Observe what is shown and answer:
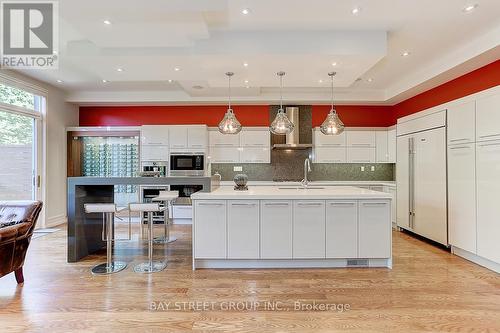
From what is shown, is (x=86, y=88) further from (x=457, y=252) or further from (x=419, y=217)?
(x=457, y=252)

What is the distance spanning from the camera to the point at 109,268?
3369 millimetres

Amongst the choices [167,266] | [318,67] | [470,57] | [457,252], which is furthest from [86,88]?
[457,252]

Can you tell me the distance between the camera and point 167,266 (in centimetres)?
351

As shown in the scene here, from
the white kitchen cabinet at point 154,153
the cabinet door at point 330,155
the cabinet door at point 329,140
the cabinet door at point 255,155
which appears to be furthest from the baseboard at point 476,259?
the white kitchen cabinet at point 154,153

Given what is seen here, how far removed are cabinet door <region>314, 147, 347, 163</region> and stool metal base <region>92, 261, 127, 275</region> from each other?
437 cm

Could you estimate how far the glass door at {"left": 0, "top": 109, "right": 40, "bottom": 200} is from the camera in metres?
4.88

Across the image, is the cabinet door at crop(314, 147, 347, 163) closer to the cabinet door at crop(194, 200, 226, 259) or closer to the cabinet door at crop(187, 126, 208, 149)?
the cabinet door at crop(187, 126, 208, 149)

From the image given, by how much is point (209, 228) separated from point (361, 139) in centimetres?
436

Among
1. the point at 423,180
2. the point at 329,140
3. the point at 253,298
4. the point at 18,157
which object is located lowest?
the point at 253,298

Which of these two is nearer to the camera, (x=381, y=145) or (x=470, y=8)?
(x=470, y=8)

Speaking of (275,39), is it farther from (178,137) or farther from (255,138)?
(178,137)

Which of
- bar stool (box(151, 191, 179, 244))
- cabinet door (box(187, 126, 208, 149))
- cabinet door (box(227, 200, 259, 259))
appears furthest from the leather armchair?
cabinet door (box(187, 126, 208, 149))

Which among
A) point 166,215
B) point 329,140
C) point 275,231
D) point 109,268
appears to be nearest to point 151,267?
point 109,268

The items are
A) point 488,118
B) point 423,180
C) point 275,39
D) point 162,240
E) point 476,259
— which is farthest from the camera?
point 162,240
